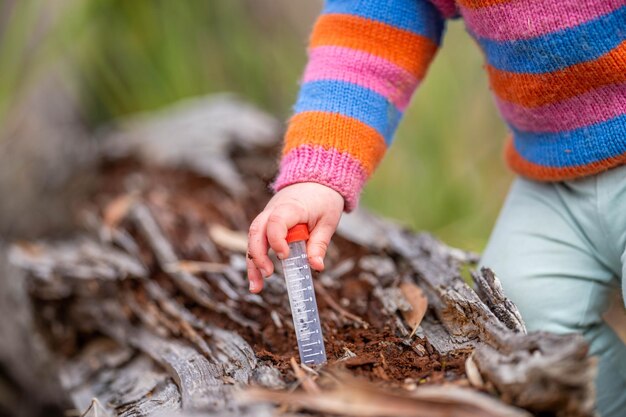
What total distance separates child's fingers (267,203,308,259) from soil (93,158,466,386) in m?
0.17

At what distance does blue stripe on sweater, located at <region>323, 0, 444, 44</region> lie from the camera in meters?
1.30

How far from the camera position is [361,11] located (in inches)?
51.3

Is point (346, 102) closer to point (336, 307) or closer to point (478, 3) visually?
point (478, 3)

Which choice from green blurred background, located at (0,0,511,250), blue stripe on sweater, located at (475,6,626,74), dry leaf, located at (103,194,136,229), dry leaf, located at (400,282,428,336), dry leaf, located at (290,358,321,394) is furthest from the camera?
green blurred background, located at (0,0,511,250)

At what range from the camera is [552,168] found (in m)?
1.27

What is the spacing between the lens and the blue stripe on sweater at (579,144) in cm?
117

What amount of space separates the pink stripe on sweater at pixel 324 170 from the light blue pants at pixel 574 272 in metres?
0.31

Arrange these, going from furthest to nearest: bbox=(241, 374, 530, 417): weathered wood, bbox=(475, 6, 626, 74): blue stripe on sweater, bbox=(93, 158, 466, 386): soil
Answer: bbox=(475, 6, 626, 74): blue stripe on sweater
bbox=(93, 158, 466, 386): soil
bbox=(241, 374, 530, 417): weathered wood

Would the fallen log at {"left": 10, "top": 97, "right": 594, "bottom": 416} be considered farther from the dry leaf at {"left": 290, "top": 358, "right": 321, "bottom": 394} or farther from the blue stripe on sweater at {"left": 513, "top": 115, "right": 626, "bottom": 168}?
the blue stripe on sweater at {"left": 513, "top": 115, "right": 626, "bottom": 168}

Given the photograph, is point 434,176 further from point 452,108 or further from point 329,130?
point 329,130

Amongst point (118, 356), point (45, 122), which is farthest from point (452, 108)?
point (118, 356)

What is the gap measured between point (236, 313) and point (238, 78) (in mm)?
2087

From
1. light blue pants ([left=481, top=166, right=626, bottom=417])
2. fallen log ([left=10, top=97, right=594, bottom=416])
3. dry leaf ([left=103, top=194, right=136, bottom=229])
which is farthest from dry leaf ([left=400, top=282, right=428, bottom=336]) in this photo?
dry leaf ([left=103, top=194, right=136, bottom=229])

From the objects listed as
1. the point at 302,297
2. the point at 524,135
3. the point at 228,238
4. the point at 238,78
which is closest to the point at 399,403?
the point at 302,297
